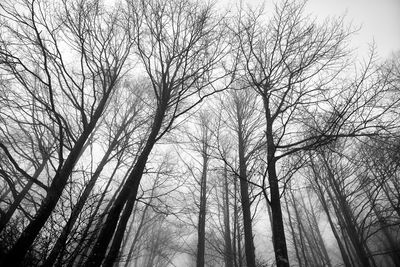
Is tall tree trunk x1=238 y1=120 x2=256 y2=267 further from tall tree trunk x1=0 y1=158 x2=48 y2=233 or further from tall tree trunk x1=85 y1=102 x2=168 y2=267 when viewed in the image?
tall tree trunk x1=0 y1=158 x2=48 y2=233

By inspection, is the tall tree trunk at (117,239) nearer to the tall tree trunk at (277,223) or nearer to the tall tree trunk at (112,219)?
the tall tree trunk at (112,219)

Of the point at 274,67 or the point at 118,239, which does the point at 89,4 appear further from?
the point at 118,239

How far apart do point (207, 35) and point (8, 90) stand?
513 cm

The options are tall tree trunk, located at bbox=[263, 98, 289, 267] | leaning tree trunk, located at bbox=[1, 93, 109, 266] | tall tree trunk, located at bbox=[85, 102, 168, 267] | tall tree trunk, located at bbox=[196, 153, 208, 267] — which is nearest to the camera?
leaning tree trunk, located at bbox=[1, 93, 109, 266]

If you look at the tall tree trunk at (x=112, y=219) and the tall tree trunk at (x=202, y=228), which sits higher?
the tall tree trunk at (x=202, y=228)

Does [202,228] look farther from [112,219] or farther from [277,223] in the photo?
[112,219]

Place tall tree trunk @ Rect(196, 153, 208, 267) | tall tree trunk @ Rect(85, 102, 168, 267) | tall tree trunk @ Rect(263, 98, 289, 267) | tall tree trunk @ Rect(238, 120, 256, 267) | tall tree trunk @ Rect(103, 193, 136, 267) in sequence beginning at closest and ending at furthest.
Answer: tall tree trunk @ Rect(85, 102, 168, 267) < tall tree trunk @ Rect(263, 98, 289, 267) < tall tree trunk @ Rect(103, 193, 136, 267) < tall tree trunk @ Rect(238, 120, 256, 267) < tall tree trunk @ Rect(196, 153, 208, 267)

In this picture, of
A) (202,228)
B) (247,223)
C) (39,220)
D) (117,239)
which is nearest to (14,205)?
(39,220)

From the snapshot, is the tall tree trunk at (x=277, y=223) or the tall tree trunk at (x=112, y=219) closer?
the tall tree trunk at (x=112, y=219)

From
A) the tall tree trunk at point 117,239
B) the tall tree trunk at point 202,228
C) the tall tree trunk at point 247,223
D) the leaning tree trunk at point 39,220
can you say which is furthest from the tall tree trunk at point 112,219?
the tall tree trunk at point 202,228

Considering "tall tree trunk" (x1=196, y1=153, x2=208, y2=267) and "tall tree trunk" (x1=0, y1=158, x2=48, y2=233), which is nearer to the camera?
"tall tree trunk" (x1=0, y1=158, x2=48, y2=233)

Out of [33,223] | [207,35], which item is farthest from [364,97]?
[33,223]

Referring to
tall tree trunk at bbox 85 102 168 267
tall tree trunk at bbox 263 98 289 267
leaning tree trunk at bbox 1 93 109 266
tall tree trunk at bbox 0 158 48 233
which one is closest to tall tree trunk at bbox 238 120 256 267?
tall tree trunk at bbox 263 98 289 267

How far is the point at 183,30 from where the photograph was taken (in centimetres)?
527
